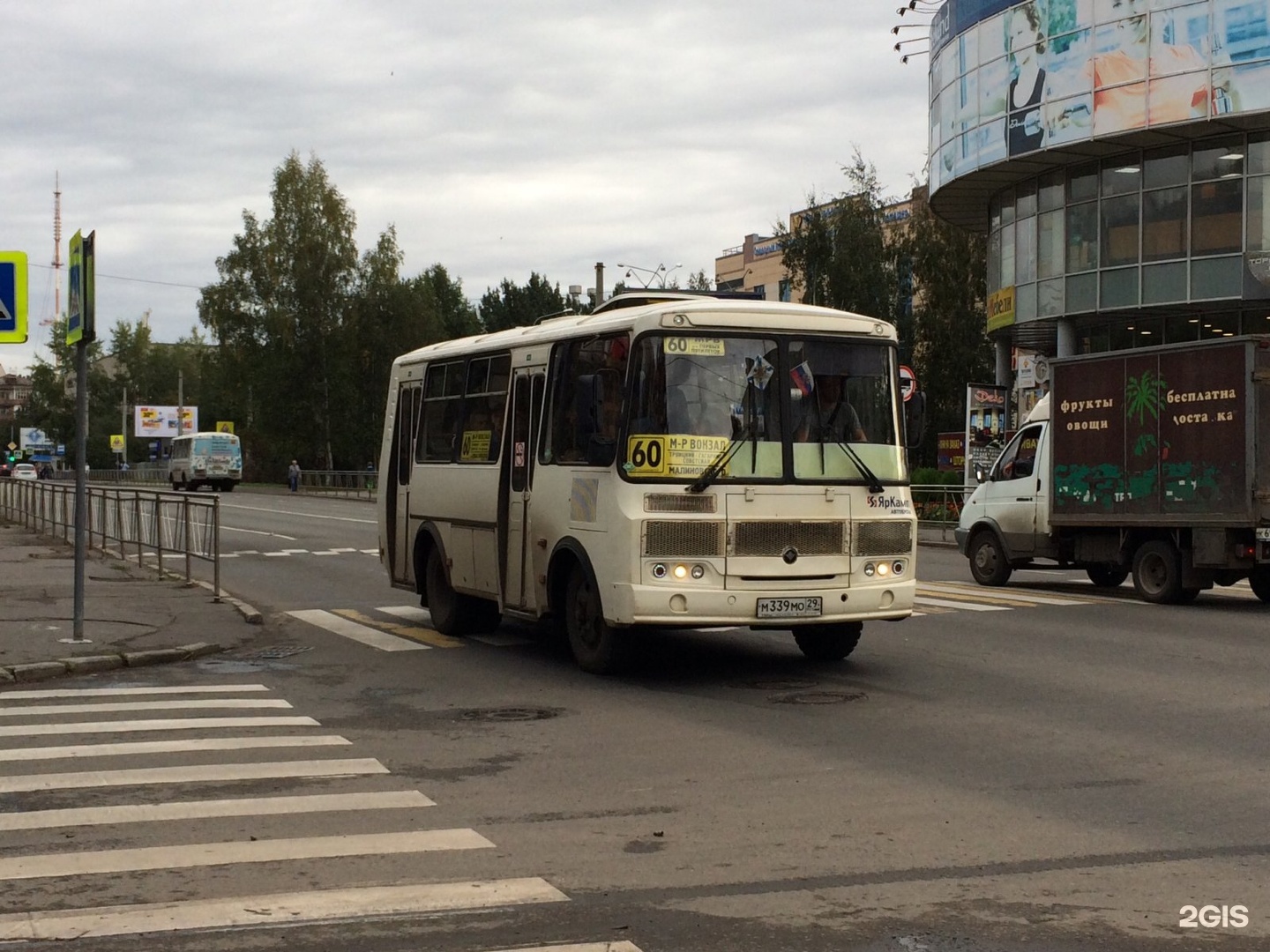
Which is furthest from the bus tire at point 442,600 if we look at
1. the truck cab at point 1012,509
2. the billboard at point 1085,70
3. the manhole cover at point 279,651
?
the billboard at point 1085,70

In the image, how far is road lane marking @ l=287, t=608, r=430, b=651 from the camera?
14641 mm

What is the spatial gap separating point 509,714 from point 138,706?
2598 millimetres

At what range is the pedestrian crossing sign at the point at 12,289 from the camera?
48.5 feet

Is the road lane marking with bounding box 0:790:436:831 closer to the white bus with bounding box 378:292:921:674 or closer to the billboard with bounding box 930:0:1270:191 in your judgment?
the white bus with bounding box 378:292:921:674

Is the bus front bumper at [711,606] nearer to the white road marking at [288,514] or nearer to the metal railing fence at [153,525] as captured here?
the metal railing fence at [153,525]

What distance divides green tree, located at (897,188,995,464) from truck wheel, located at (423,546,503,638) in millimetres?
49675

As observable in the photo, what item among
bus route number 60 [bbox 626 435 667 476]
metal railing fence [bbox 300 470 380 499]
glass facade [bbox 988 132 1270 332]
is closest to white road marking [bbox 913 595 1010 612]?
bus route number 60 [bbox 626 435 667 476]

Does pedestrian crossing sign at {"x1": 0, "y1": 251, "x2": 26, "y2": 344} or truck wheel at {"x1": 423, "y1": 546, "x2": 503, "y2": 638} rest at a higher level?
pedestrian crossing sign at {"x1": 0, "y1": 251, "x2": 26, "y2": 344}

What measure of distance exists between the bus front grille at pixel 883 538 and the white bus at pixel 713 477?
0.01 m

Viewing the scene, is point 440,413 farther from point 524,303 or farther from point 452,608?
point 524,303

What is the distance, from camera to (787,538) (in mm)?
11703

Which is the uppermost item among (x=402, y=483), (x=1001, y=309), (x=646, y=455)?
(x=1001, y=309)

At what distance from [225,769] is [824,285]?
55206mm

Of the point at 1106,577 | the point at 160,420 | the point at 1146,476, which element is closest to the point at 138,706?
the point at 1146,476
